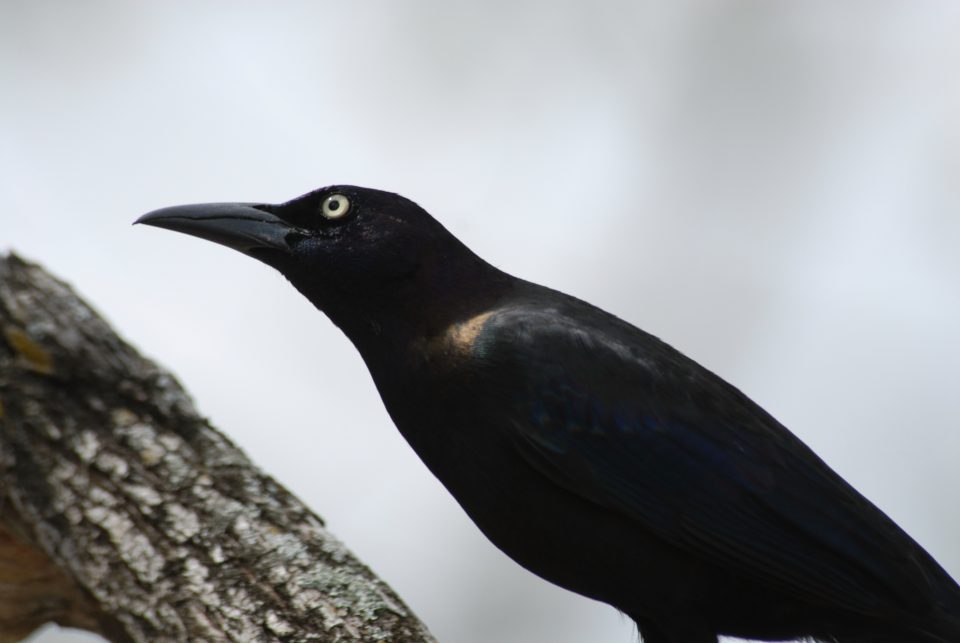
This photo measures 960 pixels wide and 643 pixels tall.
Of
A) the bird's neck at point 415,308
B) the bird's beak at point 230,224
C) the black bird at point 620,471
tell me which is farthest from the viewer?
the bird's beak at point 230,224

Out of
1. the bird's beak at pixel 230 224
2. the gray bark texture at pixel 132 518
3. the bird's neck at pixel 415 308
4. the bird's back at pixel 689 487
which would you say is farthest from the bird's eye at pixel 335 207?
the gray bark texture at pixel 132 518

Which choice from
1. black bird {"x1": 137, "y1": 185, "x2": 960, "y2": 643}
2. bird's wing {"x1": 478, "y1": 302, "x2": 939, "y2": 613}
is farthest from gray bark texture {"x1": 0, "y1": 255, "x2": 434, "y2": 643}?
bird's wing {"x1": 478, "y1": 302, "x2": 939, "y2": 613}

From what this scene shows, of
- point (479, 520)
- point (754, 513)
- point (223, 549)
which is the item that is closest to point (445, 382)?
point (479, 520)

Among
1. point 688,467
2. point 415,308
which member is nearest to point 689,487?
point 688,467

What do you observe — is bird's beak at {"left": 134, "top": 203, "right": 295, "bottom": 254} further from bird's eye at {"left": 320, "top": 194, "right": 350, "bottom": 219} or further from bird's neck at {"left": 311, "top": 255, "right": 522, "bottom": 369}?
bird's neck at {"left": 311, "top": 255, "right": 522, "bottom": 369}

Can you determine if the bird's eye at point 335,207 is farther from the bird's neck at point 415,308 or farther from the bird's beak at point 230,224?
the bird's neck at point 415,308
